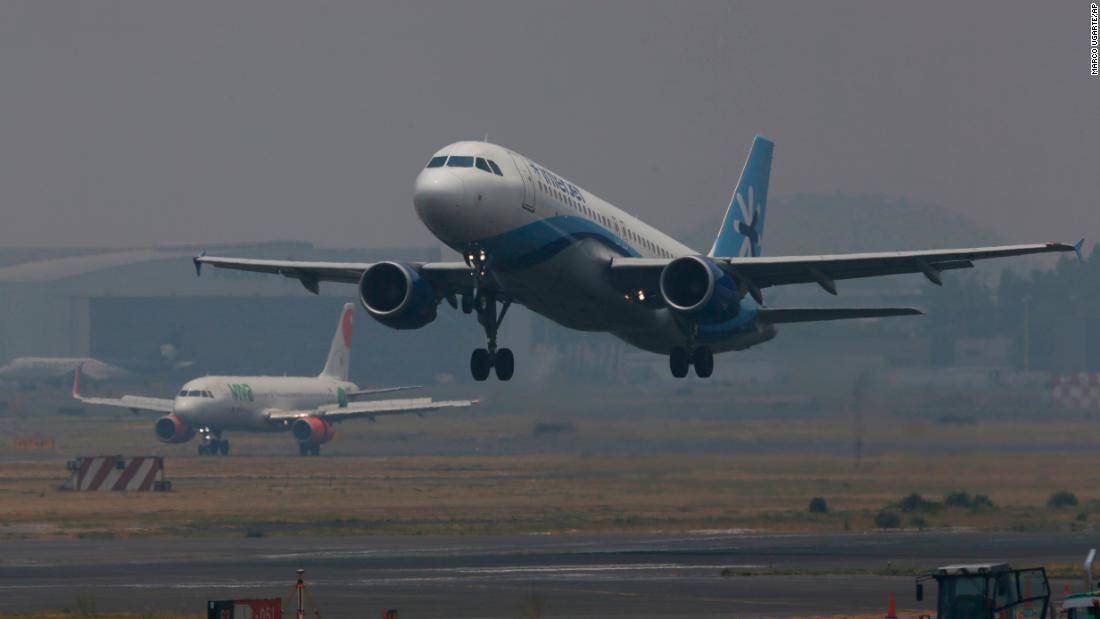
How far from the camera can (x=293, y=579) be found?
47.8 meters

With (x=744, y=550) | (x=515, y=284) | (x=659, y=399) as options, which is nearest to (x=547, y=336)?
(x=659, y=399)

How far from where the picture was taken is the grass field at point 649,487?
66.7 m

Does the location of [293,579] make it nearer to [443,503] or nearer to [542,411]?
[443,503]

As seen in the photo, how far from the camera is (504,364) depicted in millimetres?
51250

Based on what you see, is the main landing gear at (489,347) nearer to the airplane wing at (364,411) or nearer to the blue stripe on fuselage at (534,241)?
the blue stripe on fuselage at (534,241)

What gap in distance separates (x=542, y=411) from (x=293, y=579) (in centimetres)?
3605

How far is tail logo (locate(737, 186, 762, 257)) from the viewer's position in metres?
66.2

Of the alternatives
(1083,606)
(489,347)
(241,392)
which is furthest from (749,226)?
(241,392)

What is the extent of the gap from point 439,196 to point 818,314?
662 inches

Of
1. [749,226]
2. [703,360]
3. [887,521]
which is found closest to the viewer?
[703,360]

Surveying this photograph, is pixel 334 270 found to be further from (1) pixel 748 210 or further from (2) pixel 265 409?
(2) pixel 265 409

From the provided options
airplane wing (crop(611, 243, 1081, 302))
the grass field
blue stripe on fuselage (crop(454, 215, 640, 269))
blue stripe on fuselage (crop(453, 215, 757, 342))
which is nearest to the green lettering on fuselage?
the grass field

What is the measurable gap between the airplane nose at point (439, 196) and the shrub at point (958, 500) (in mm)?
32834

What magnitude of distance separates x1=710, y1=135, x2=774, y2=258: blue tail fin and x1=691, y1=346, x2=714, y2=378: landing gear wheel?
10286 mm
